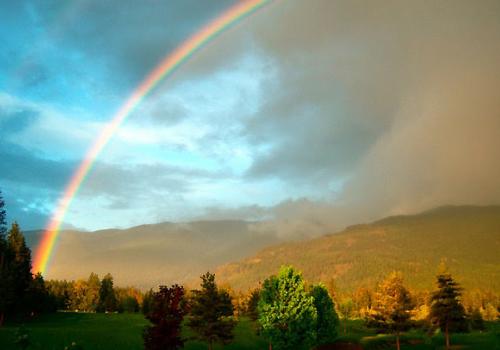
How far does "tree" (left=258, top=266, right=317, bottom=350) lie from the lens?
67.9m

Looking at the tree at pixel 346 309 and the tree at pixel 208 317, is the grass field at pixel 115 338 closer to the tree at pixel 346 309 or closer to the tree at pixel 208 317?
the tree at pixel 208 317

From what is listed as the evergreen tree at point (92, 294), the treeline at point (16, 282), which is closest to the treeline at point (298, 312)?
the treeline at point (16, 282)

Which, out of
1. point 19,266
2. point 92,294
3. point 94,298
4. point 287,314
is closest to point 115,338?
point 287,314

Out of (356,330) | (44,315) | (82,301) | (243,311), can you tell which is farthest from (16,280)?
(243,311)

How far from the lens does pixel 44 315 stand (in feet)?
340

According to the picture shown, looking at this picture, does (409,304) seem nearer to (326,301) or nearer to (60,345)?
(326,301)

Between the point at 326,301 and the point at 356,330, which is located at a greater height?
the point at 326,301

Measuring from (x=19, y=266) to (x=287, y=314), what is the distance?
52.1m

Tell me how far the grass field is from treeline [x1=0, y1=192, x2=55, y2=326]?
10.4ft

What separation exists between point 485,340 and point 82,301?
13425cm

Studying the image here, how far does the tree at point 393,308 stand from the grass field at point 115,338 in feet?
36.6

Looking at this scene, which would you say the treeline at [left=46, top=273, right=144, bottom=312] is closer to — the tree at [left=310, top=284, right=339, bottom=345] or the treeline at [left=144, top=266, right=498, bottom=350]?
the tree at [left=310, top=284, right=339, bottom=345]

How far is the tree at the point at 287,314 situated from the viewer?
67.9 metres

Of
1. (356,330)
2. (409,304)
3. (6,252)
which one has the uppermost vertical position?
(6,252)
